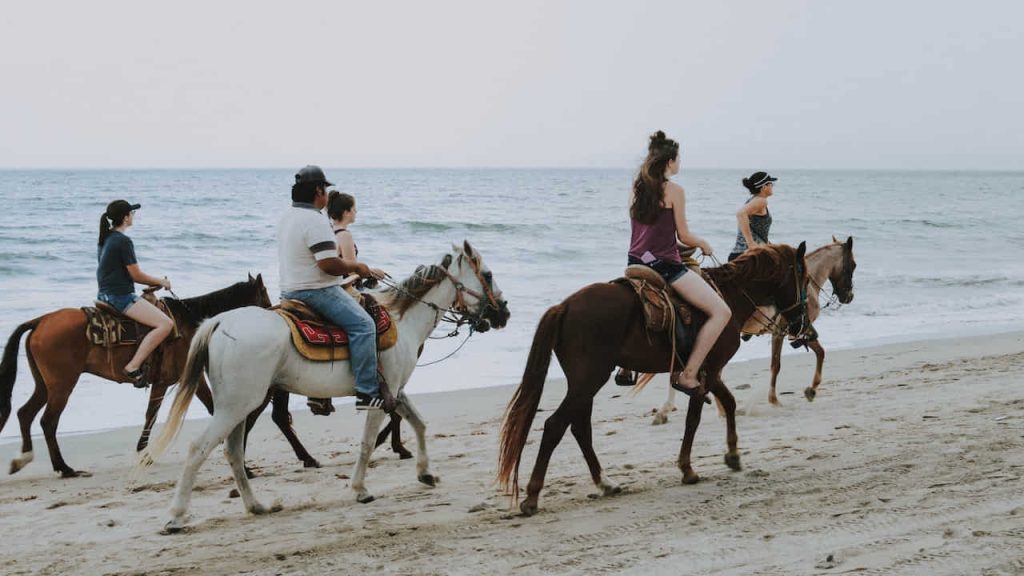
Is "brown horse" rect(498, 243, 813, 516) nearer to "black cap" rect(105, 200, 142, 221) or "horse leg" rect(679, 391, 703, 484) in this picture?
"horse leg" rect(679, 391, 703, 484)

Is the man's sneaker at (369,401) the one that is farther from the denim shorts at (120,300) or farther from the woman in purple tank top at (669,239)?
the denim shorts at (120,300)

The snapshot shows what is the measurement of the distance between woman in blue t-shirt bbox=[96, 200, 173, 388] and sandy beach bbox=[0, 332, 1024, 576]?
1.01 metres

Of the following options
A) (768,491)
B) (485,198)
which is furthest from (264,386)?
(485,198)

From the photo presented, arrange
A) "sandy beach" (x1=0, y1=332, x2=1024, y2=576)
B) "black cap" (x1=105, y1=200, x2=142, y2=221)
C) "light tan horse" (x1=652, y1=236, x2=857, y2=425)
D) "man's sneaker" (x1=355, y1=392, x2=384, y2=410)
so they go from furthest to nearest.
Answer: "light tan horse" (x1=652, y1=236, x2=857, y2=425), "black cap" (x1=105, y1=200, x2=142, y2=221), "man's sneaker" (x1=355, y1=392, x2=384, y2=410), "sandy beach" (x1=0, y1=332, x2=1024, y2=576)

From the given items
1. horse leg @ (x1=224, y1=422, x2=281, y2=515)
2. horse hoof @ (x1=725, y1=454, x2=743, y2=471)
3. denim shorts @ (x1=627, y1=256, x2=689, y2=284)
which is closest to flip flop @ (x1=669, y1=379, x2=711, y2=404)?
horse hoof @ (x1=725, y1=454, x2=743, y2=471)

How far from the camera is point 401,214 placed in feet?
150

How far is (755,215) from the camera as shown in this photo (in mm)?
10125

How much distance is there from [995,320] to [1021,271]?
9661 millimetres

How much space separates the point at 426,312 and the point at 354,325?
0.83m

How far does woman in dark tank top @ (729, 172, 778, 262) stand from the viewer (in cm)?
977

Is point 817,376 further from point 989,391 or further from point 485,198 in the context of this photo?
point 485,198

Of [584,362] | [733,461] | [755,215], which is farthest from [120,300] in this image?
[755,215]

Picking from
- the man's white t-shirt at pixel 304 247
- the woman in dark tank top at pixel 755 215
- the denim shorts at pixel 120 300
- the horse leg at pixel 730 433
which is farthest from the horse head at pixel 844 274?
the denim shorts at pixel 120 300

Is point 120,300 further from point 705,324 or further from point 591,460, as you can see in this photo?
point 705,324
